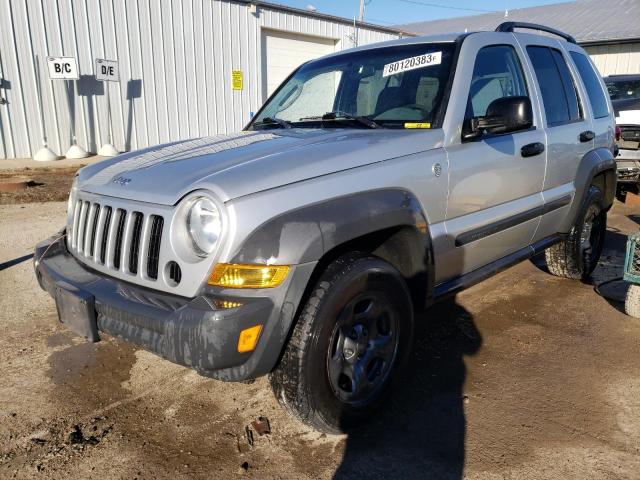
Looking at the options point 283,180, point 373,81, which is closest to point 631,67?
point 373,81

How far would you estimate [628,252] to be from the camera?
12.3 feet

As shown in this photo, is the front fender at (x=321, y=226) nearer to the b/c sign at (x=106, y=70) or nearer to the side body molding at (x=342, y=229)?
the side body molding at (x=342, y=229)

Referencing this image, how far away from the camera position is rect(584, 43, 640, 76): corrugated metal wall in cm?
2170

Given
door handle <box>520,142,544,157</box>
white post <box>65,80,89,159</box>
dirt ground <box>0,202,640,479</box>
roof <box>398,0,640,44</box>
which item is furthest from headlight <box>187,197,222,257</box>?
roof <box>398,0,640,44</box>

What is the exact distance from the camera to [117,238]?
2.39 meters

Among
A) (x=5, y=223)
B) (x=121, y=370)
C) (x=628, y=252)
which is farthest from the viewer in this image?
(x=5, y=223)

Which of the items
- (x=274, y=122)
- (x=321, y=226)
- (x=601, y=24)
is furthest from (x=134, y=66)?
(x=601, y=24)

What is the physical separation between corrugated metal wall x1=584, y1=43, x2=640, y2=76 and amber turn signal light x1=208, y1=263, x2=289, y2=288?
79.1 feet

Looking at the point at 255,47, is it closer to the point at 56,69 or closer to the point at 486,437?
the point at 56,69

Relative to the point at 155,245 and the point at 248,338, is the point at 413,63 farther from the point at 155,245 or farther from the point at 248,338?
the point at 248,338

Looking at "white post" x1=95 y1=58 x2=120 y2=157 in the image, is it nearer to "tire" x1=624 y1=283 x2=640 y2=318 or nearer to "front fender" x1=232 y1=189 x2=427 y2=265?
"front fender" x1=232 y1=189 x2=427 y2=265

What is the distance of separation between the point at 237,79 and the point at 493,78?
11881mm

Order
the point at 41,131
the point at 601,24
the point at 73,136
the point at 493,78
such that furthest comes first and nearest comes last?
the point at 601,24 → the point at 73,136 → the point at 41,131 → the point at 493,78

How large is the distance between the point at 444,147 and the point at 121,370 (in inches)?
91.7
